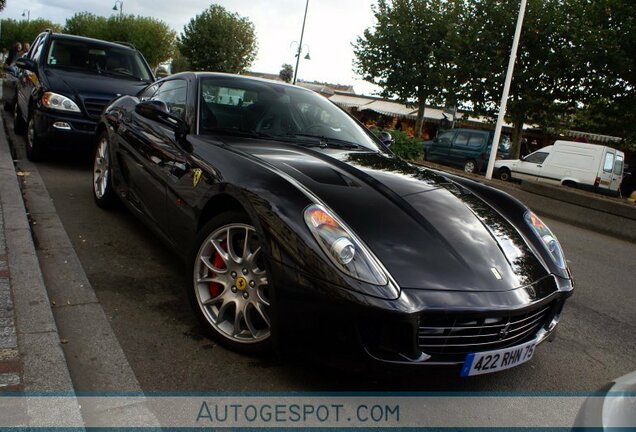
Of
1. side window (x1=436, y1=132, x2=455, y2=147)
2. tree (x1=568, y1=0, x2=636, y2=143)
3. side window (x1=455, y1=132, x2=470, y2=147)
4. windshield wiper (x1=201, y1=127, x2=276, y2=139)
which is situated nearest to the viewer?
windshield wiper (x1=201, y1=127, x2=276, y2=139)

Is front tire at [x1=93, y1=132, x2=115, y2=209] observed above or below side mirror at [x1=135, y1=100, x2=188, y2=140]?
below

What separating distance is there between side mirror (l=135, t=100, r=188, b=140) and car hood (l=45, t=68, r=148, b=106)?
3.55 meters

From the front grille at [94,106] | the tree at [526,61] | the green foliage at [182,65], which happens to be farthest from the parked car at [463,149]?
the green foliage at [182,65]

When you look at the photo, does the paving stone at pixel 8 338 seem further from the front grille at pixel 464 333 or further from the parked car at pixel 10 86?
the parked car at pixel 10 86

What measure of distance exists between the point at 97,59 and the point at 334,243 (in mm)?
7207

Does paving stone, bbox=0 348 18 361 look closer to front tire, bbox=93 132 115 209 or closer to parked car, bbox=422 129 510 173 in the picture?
front tire, bbox=93 132 115 209

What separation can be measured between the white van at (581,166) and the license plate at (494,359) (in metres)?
14.2

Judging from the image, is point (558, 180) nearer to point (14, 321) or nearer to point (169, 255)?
point (169, 255)

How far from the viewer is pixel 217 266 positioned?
2.96 m

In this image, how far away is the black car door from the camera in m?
3.74

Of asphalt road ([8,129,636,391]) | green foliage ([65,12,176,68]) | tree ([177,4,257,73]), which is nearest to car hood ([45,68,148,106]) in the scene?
asphalt road ([8,129,636,391])

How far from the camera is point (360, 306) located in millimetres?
2270

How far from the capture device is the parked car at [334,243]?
2334 millimetres

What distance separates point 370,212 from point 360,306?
24.2 inches
